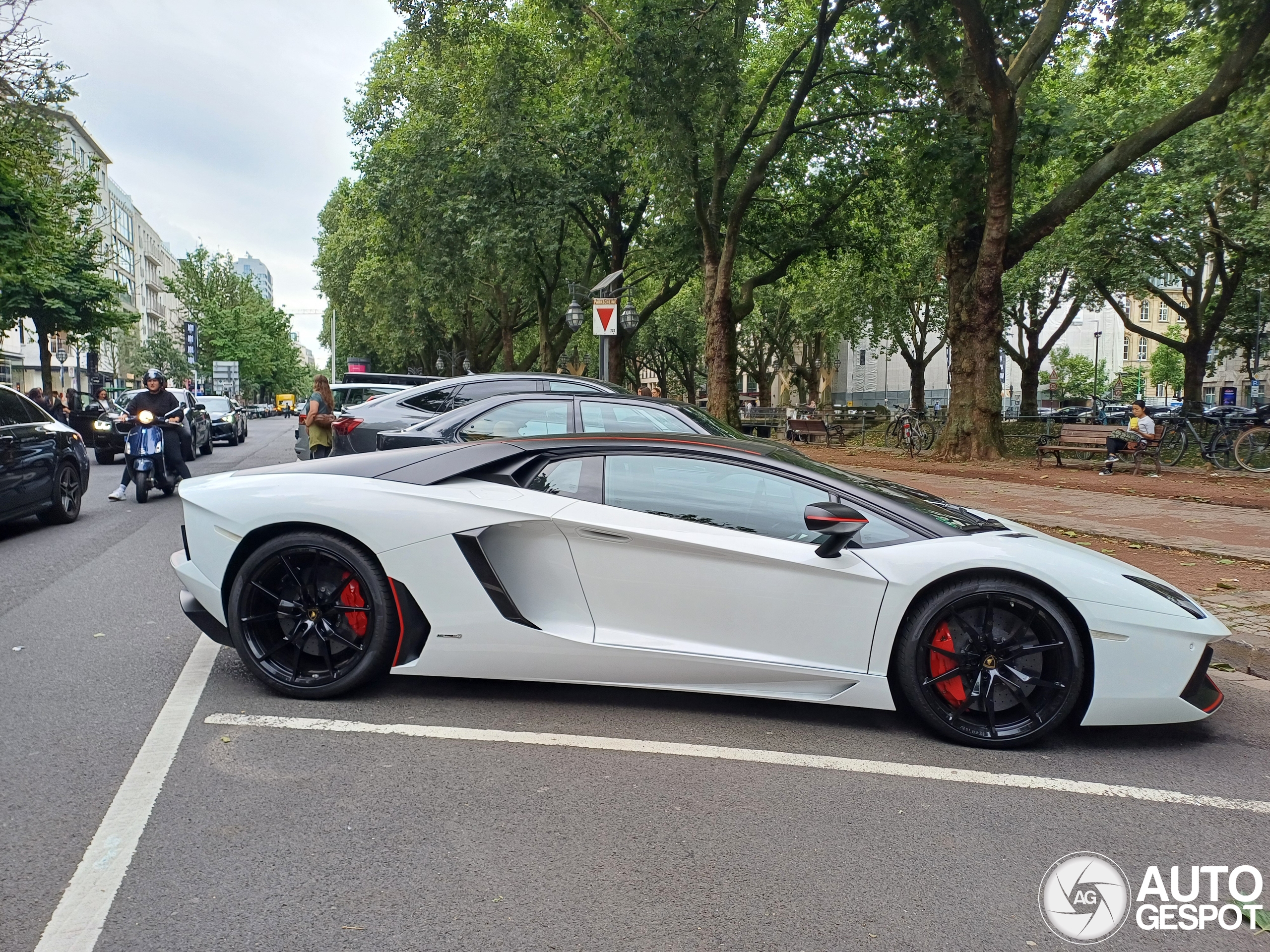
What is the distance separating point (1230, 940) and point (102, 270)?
119 feet

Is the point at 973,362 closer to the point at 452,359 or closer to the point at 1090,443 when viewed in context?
the point at 1090,443

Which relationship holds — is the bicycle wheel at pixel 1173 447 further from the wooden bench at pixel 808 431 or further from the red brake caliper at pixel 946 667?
the red brake caliper at pixel 946 667

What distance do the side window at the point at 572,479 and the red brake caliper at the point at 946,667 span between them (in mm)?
1531

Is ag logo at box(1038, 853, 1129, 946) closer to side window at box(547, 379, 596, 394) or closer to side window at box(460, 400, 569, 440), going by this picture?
side window at box(460, 400, 569, 440)

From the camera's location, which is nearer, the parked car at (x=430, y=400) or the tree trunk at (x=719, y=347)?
the parked car at (x=430, y=400)

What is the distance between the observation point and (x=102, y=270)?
3189 centimetres

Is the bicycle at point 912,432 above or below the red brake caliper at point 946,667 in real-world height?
above

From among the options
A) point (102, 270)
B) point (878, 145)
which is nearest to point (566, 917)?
point (878, 145)

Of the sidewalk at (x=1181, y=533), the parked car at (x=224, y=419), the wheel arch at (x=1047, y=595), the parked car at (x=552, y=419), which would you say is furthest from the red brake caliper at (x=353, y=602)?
the parked car at (x=224, y=419)

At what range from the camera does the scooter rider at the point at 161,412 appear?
11750mm

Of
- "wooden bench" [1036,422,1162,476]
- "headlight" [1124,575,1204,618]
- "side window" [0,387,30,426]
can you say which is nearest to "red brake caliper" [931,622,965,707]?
"headlight" [1124,575,1204,618]

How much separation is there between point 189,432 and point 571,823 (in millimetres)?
15382

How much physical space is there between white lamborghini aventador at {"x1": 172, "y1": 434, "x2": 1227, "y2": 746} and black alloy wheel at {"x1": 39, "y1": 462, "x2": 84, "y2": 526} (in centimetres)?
671

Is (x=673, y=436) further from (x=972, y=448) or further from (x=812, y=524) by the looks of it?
(x=972, y=448)
